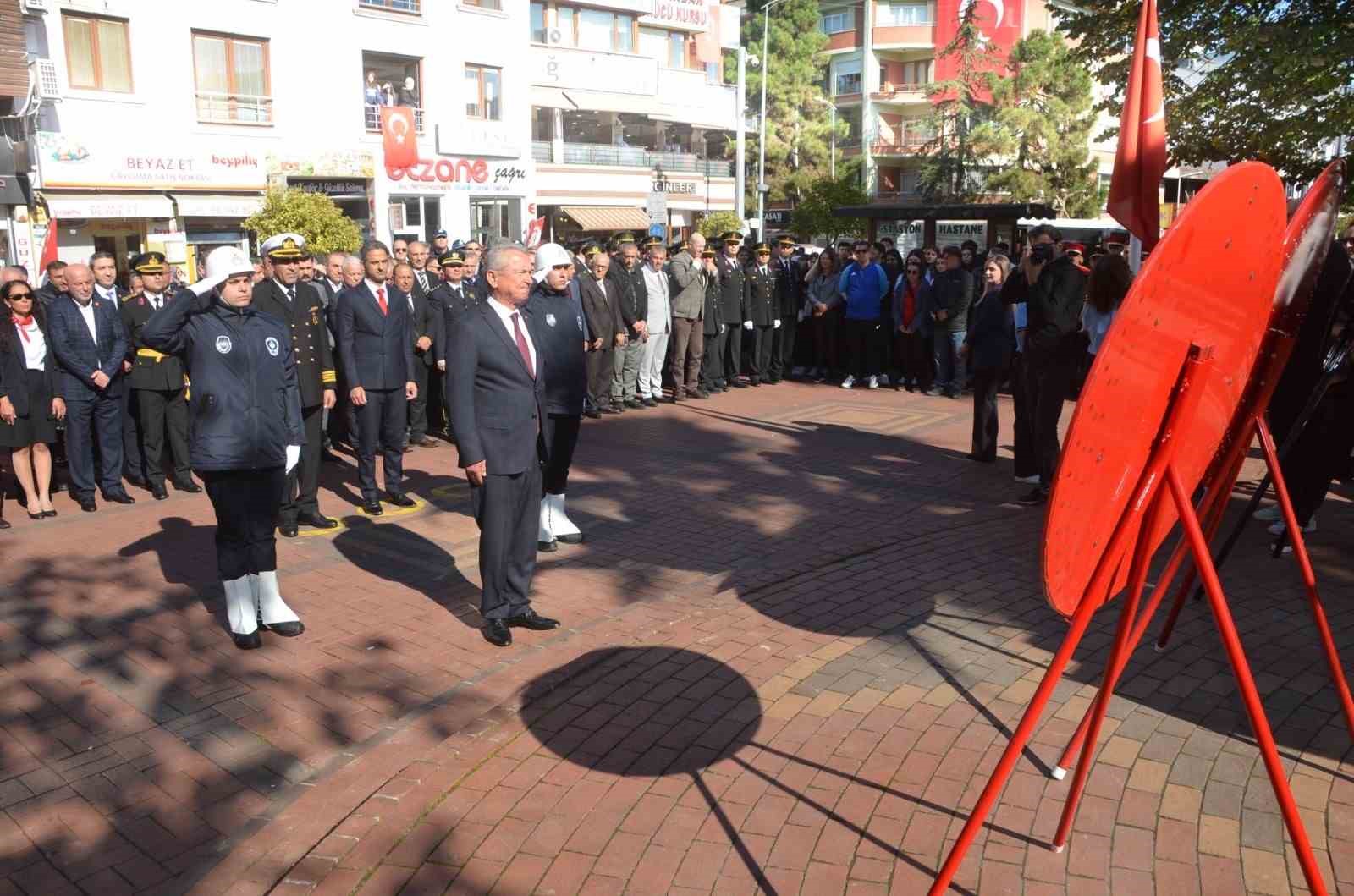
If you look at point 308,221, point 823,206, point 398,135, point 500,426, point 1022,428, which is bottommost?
point 1022,428

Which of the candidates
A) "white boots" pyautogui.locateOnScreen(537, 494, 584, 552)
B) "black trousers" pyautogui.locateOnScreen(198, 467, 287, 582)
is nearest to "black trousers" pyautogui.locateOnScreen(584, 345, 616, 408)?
"white boots" pyautogui.locateOnScreen(537, 494, 584, 552)

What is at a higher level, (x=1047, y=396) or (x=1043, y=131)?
(x=1043, y=131)

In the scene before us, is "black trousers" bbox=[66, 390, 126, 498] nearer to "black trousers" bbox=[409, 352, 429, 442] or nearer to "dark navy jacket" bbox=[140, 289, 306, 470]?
"black trousers" bbox=[409, 352, 429, 442]

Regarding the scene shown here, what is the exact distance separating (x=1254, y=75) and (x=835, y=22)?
54388 mm

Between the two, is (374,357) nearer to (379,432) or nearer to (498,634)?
(379,432)

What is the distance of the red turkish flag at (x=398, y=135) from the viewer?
3189 centimetres

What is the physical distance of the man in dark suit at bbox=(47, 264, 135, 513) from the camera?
9.07 meters

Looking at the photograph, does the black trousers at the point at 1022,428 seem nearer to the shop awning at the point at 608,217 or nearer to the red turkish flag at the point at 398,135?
the red turkish flag at the point at 398,135

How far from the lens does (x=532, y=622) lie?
6.10m

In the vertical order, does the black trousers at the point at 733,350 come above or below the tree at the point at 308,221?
below

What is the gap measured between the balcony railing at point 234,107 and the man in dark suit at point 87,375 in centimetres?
2096

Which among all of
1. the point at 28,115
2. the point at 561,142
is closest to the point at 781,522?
the point at 28,115

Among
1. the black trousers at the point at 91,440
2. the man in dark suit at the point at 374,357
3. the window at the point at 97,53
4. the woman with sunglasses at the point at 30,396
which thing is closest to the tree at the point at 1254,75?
the man in dark suit at the point at 374,357

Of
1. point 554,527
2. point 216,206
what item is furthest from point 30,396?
point 216,206
